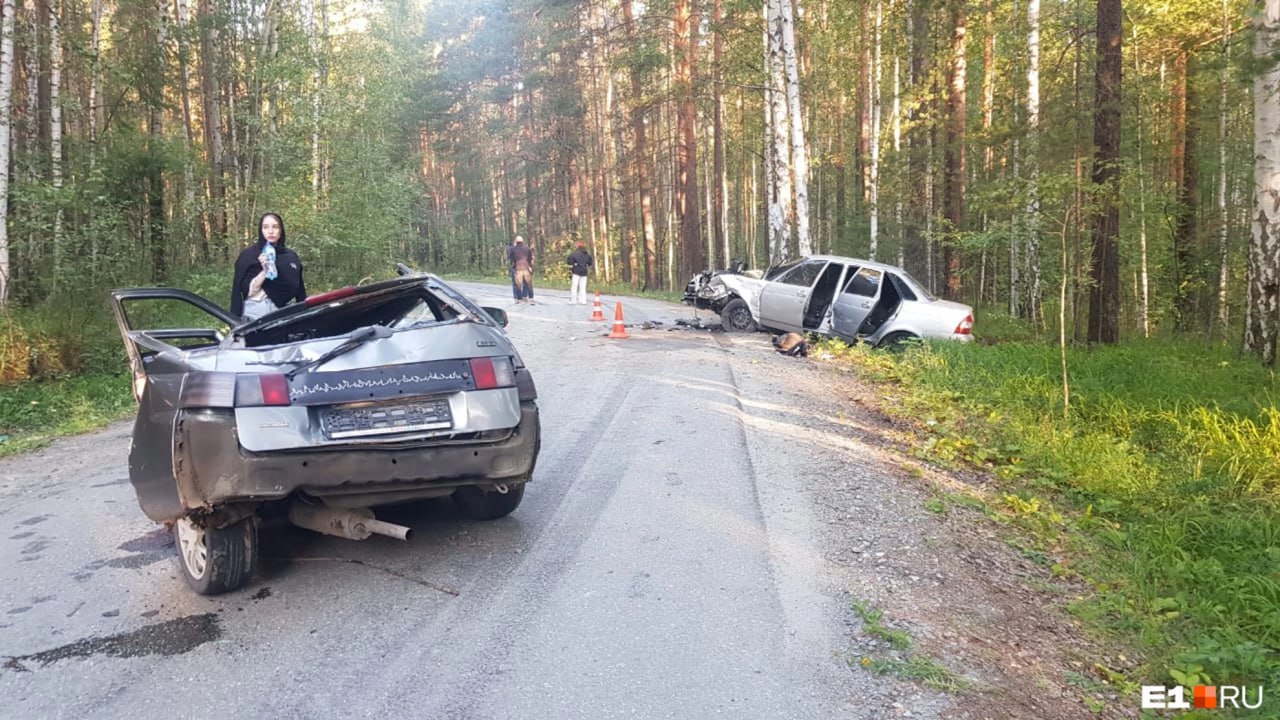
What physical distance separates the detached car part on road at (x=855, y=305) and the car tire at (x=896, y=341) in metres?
0.02

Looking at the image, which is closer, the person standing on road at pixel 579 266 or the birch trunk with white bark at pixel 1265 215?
the birch trunk with white bark at pixel 1265 215

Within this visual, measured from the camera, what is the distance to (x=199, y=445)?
3.68 meters

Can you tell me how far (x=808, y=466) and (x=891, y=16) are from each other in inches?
819

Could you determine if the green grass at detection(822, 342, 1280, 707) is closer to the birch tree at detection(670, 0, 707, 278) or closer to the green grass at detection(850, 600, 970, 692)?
the green grass at detection(850, 600, 970, 692)

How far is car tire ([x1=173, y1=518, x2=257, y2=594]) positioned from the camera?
154 inches

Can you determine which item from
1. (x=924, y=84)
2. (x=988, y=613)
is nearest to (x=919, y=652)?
(x=988, y=613)

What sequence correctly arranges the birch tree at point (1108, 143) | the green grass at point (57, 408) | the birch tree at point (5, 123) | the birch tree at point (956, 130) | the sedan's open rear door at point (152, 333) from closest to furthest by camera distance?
the sedan's open rear door at point (152, 333) < the green grass at point (57, 408) < the birch tree at point (5, 123) < the birch tree at point (1108, 143) < the birch tree at point (956, 130)

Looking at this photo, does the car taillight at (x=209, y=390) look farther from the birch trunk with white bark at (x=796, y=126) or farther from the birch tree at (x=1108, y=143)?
the birch trunk with white bark at (x=796, y=126)

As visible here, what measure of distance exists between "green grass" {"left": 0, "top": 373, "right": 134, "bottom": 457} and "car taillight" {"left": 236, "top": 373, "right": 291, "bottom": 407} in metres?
5.91

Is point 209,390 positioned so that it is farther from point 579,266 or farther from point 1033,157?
point 579,266

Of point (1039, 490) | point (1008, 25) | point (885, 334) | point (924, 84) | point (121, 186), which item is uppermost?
point (1008, 25)

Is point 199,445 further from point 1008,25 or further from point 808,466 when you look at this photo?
point 1008,25

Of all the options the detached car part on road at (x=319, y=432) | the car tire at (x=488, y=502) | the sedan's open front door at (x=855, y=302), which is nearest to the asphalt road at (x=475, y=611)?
the car tire at (x=488, y=502)

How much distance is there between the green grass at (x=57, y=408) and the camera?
337 inches
